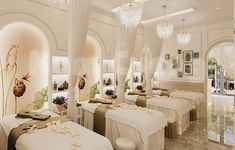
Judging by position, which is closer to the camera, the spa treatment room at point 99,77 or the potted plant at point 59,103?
the spa treatment room at point 99,77

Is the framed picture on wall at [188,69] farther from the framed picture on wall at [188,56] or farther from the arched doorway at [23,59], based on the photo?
the arched doorway at [23,59]

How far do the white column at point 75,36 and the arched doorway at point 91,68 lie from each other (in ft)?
5.11

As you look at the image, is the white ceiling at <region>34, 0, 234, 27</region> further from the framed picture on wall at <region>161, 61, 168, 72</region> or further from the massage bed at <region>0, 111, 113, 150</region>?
the massage bed at <region>0, 111, 113, 150</region>

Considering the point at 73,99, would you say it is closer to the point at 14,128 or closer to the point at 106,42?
the point at 14,128

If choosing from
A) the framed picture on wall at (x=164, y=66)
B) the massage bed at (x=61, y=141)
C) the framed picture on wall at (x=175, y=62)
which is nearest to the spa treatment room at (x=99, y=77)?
the massage bed at (x=61, y=141)

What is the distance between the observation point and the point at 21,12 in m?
3.37

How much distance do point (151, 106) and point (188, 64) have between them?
11.5ft

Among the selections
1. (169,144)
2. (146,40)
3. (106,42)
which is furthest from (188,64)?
(169,144)

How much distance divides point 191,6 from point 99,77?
134 inches

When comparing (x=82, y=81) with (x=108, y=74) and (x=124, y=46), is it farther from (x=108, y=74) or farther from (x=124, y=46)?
(x=124, y=46)

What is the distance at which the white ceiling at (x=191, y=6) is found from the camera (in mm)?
4270

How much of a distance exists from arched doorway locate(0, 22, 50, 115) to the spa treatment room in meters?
0.02

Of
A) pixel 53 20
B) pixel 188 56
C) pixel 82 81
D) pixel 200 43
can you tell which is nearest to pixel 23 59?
pixel 53 20

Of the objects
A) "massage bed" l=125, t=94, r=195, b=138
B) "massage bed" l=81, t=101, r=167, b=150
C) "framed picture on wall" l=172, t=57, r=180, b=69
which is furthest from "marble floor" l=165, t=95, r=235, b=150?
"framed picture on wall" l=172, t=57, r=180, b=69
